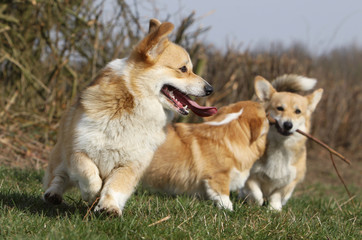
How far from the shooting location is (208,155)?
4.48 m

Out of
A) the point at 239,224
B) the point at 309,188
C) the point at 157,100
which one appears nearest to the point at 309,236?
the point at 239,224

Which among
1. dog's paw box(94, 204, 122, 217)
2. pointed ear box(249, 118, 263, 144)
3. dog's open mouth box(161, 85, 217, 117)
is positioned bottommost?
pointed ear box(249, 118, 263, 144)

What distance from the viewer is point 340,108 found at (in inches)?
448

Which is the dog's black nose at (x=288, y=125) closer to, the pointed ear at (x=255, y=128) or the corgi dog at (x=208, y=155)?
the corgi dog at (x=208, y=155)

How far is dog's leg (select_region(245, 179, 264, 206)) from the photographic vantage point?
15.8 feet

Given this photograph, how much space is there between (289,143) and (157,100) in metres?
2.43

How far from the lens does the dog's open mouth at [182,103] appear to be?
128 inches

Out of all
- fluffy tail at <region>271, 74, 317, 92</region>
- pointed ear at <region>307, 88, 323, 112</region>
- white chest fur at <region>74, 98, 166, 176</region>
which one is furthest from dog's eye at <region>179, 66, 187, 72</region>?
pointed ear at <region>307, 88, 323, 112</region>

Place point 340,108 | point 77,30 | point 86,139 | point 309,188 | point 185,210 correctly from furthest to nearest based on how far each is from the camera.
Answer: point 340,108, point 309,188, point 77,30, point 185,210, point 86,139

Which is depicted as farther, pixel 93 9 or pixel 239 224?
pixel 93 9

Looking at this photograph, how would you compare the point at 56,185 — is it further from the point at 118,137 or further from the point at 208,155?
the point at 208,155

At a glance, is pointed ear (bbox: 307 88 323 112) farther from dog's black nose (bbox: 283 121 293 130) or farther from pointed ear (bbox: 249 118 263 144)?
pointed ear (bbox: 249 118 263 144)

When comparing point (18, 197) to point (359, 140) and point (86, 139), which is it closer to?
point (86, 139)

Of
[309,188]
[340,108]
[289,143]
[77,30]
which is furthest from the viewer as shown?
[340,108]
